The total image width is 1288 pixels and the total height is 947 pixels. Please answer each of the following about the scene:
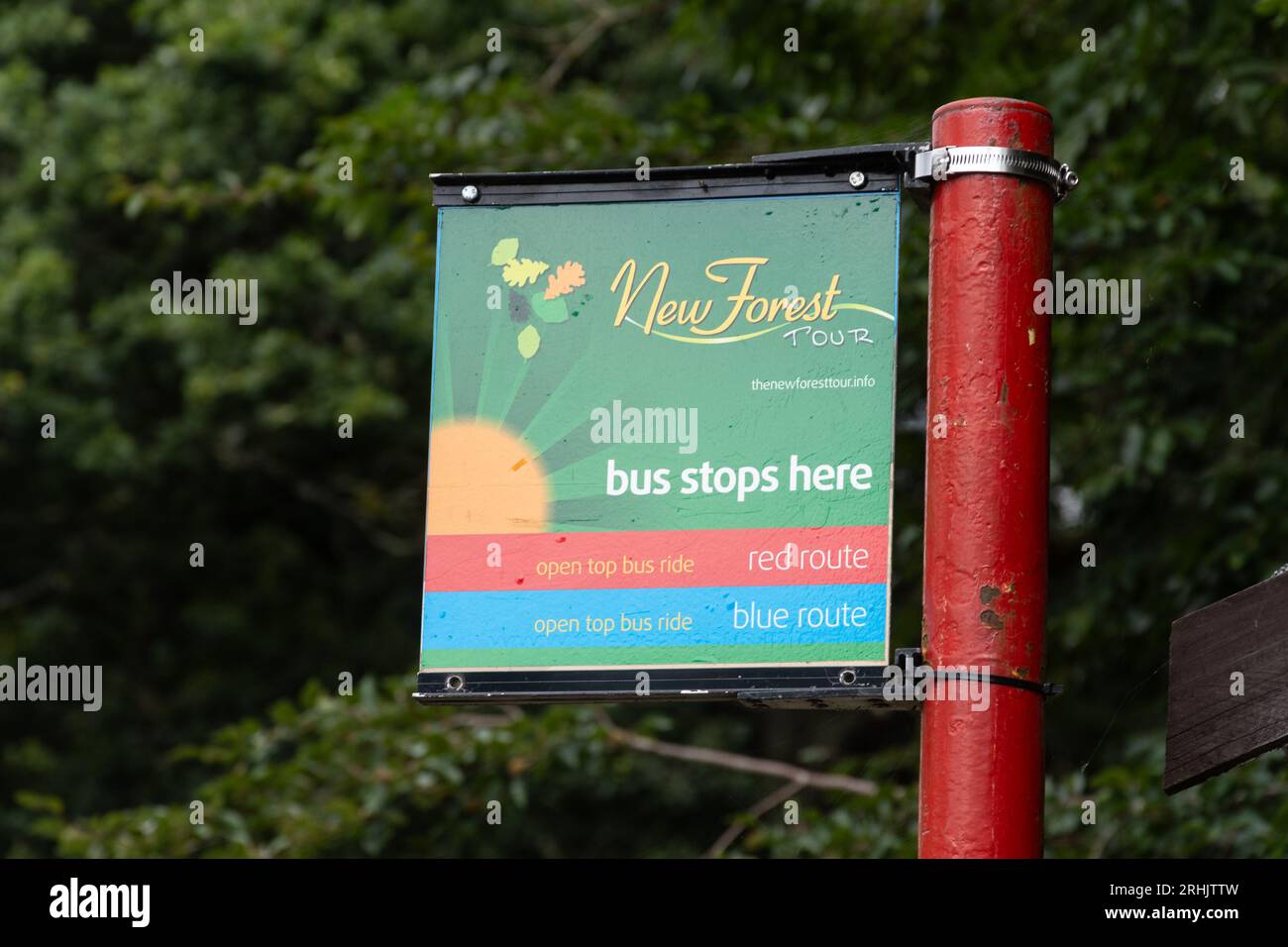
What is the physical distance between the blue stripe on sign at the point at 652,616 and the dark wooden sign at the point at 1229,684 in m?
0.65

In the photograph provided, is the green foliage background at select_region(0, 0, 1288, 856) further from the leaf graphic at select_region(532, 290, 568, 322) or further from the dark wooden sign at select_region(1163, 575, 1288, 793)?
Result: the leaf graphic at select_region(532, 290, 568, 322)

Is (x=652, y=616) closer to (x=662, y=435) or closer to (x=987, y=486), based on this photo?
(x=662, y=435)

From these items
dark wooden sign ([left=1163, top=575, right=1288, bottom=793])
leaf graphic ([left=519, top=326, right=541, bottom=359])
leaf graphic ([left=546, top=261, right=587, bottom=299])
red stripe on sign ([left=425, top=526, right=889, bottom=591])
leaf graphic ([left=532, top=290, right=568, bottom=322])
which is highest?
leaf graphic ([left=546, top=261, right=587, bottom=299])

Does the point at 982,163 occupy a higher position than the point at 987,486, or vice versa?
the point at 982,163

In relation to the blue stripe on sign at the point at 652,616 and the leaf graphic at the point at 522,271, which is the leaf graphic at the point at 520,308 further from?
the blue stripe on sign at the point at 652,616

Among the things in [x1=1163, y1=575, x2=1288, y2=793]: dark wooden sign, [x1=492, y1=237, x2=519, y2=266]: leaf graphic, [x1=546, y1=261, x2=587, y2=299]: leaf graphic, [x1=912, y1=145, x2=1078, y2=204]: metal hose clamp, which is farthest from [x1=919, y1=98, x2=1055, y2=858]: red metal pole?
[x1=492, y1=237, x2=519, y2=266]: leaf graphic

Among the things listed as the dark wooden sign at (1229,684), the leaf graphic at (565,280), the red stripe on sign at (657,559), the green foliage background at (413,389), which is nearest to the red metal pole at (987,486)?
the red stripe on sign at (657,559)

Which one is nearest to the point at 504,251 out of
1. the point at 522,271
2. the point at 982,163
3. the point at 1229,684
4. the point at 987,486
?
the point at 522,271

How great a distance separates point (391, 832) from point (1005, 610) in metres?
4.35

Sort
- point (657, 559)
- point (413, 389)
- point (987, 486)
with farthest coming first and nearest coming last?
point (413, 389) < point (657, 559) < point (987, 486)

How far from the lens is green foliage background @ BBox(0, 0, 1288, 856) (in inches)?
226

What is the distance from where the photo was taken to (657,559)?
2.87 metres

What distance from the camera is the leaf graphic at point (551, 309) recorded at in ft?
9.86

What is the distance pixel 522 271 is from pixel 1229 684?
4.73 ft
